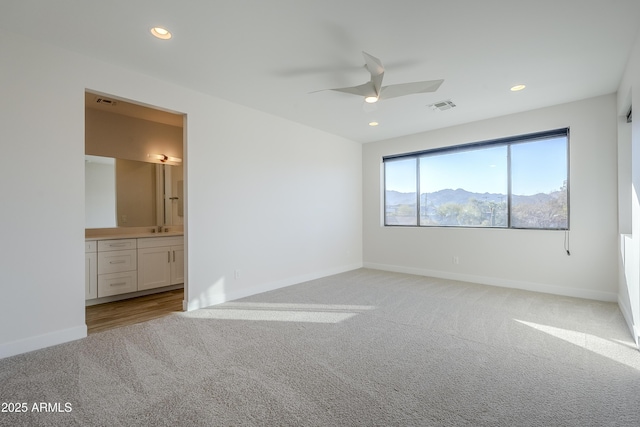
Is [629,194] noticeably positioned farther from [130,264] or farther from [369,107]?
[130,264]

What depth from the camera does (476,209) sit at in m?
5.16

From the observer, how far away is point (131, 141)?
15.3 feet

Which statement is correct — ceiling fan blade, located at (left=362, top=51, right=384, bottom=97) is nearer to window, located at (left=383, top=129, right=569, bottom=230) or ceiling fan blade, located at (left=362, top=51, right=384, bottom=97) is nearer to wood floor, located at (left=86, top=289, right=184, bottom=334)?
window, located at (left=383, top=129, right=569, bottom=230)

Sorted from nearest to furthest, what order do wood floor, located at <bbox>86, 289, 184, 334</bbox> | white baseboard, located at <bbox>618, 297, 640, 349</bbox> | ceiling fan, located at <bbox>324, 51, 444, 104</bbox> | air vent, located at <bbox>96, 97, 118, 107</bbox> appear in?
1. white baseboard, located at <bbox>618, 297, 640, 349</bbox>
2. ceiling fan, located at <bbox>324, 51, 444, 104</bbox>
3. wood floor, located at <bbox>86, 289, 184, 334</bbox>
4. air vent, located at <bbox>96, 97, 118, 107</bbox>

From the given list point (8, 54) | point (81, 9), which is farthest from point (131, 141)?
point (81, 9)

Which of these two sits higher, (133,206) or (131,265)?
(133,206)

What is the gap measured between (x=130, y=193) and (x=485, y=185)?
5.75 metres

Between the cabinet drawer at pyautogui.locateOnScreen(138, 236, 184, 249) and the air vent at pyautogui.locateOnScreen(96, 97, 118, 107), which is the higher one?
the air vent at pyautogui.locateOnScreen(96, 97, 118, 107)

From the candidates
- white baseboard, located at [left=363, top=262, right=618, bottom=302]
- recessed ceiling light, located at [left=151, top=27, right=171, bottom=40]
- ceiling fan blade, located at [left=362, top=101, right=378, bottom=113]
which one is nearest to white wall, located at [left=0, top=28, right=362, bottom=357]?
recessed ceiling light, located at [left=151, top=27, right=171, bottom=40]

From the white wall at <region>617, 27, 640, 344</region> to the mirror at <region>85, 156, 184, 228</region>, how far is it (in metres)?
5.73

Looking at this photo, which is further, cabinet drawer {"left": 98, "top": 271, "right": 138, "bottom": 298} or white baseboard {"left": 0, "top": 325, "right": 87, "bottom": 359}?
cabinet drawer {"left": 98, "top": 271, "right": 138, "bottom": 298}

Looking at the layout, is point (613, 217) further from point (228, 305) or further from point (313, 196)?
point (228, 305)

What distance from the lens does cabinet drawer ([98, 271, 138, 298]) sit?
3.92 metres

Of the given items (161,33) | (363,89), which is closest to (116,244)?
(161,33)
